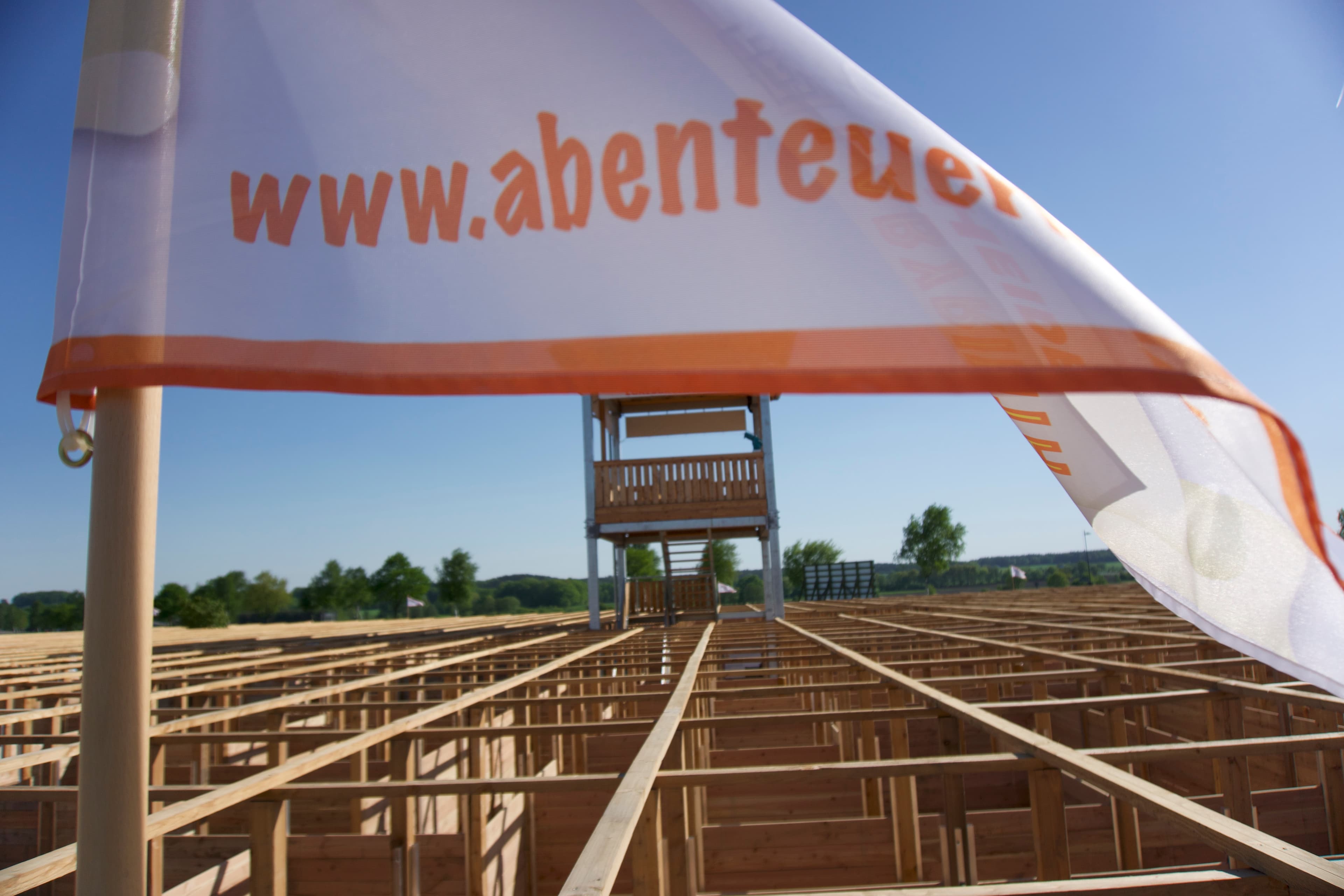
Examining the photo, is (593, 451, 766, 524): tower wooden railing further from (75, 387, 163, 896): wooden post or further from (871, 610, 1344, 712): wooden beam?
(75, 387, 163, 896): wooden post

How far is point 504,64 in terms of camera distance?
1732mm

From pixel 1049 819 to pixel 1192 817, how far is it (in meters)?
0.87

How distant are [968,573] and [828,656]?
114m

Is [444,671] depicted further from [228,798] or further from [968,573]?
[968,573]

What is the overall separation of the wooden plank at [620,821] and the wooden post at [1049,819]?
1559 mm

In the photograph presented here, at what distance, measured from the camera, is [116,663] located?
153 centimetres

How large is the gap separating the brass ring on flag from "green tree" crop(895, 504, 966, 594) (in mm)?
81892

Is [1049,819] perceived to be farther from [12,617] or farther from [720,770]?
[12,617]

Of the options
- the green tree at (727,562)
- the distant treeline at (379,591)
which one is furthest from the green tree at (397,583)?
the green tree at (727,562)

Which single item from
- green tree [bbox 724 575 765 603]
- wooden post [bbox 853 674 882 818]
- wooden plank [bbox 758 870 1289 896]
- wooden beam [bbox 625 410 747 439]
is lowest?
green tree [bbox 724 575 765 603]

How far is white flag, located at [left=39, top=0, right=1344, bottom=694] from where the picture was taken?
148 centimetres

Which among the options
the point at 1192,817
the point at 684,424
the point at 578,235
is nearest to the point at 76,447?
the point at 578,235

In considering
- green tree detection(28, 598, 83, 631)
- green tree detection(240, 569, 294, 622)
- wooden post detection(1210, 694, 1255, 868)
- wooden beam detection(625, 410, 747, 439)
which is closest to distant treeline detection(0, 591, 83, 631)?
green tree detection(28, 598, 83, 631)

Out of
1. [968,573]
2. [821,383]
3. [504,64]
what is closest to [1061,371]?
[821,383]
